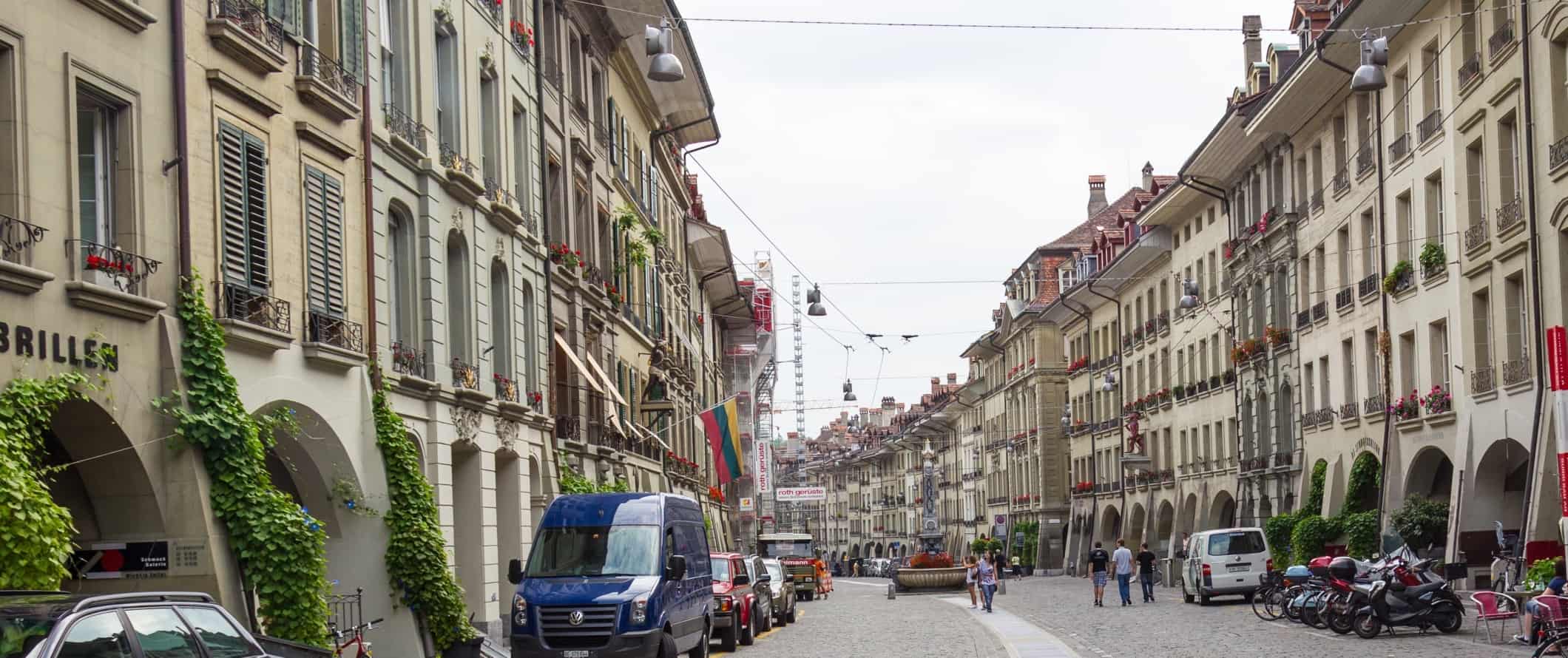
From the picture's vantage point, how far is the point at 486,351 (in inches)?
1079

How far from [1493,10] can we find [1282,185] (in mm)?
18683

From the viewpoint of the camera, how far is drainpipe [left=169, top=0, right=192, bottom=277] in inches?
661

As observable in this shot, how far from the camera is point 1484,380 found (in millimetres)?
34375

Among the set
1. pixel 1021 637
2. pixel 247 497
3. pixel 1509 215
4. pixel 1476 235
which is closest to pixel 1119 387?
pixel 1476 235

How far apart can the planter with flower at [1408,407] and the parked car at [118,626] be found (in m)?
32.1

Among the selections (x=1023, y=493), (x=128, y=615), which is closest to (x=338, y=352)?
(x=128, y=615)

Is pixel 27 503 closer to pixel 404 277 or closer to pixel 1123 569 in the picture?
pixel 404 277

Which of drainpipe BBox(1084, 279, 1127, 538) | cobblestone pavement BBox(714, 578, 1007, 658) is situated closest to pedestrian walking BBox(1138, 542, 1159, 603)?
cobblestone pavement BBox(714, 578, 1007, 658)

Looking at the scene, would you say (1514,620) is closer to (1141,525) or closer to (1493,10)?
(1493,10)

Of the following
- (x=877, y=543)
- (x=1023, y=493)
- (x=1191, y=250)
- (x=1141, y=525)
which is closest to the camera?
(x=1191, y=250)

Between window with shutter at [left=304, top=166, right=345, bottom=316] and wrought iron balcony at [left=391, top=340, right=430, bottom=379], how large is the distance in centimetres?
233

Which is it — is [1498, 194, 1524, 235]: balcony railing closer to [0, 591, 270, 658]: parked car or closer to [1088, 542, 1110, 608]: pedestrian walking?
[1088, 542, 1110, 608]: pedestrian walking

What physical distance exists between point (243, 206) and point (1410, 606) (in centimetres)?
1684

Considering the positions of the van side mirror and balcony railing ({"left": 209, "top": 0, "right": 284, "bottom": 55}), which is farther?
the van side mirror
